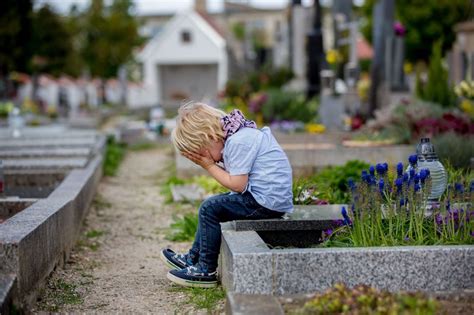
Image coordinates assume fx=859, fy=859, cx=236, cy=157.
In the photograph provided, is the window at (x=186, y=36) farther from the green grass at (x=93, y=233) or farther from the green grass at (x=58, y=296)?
the green grass at (x=58, y=296)

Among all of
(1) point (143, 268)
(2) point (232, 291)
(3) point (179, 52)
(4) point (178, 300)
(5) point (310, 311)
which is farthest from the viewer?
(3) point (179, 52)

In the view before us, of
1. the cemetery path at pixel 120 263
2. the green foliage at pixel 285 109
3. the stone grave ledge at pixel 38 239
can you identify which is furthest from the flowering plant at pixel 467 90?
the stone grave ledge at pixel 38 239

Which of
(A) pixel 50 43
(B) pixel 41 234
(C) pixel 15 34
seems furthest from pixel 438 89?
(A) pixel 50 43

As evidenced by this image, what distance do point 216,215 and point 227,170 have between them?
299 millimetres

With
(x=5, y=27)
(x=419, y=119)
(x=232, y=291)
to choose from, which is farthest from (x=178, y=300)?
(x=5, y=27)

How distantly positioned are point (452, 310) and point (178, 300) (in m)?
1.82

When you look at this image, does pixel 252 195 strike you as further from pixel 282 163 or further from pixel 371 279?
pixel 371 279

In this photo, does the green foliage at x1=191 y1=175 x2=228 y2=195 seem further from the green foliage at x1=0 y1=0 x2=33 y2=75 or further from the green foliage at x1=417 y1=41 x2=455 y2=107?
the green foliage at x1=0 y1=0 x2=33 y2=75

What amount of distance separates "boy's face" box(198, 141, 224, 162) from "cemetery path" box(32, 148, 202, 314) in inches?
36.1

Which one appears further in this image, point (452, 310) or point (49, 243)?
point (49, 243)

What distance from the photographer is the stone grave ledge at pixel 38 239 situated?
4.74 m

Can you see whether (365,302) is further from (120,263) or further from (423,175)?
(120,263)

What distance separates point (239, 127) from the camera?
5.53 meters

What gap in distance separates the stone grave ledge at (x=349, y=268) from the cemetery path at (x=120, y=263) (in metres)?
0.68
